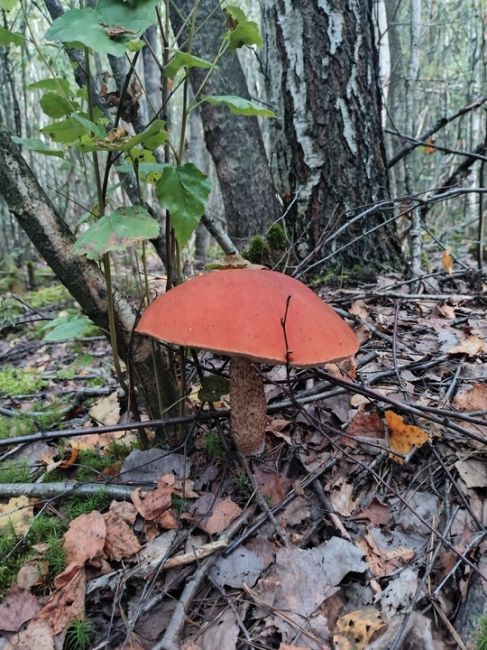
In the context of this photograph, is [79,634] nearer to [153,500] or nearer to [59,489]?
[153,500]

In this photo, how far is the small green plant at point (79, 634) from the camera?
1372 millimetres

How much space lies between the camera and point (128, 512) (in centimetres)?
175

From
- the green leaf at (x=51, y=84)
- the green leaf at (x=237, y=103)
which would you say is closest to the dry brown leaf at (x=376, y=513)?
the green leaf at (x=237, y=103)

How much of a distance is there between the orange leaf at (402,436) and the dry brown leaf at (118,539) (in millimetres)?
1105

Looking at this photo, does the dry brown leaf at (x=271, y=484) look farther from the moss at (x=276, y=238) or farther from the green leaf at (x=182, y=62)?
the moss at (x=276, y=238)

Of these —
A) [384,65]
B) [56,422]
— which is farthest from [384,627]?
[384,65]

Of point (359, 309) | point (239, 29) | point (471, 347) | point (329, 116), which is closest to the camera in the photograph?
point (239, 29)

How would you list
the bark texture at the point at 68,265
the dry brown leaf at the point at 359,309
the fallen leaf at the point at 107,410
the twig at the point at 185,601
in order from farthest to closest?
the dry brown leaf at the point at 359,309 → the fallen leaf at the point at 107,410 → the bark texture at the point at 68,265 → the twig at the point at 185,601

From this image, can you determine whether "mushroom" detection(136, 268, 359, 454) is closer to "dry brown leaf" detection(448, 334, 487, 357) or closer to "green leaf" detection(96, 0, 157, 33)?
"green leaf" detection(96, 0, 157, 33)

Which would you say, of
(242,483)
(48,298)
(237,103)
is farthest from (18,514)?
(48,298)

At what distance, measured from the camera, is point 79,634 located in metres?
1.37

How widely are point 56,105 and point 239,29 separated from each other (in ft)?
2.25

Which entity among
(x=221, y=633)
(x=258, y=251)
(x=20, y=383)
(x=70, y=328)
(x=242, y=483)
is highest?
(x=70, y=328)

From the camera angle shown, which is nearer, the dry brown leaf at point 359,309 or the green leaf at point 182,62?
the green leaf at point 182,62
